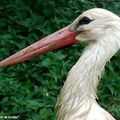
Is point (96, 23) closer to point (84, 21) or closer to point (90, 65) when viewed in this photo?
point (84, 21)

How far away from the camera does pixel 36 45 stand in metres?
5.08

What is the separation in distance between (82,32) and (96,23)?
0.60 feet

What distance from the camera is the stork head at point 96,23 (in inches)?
187

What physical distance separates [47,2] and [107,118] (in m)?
2.61

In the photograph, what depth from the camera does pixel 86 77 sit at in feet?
15.7

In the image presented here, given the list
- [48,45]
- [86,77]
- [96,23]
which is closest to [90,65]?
[86,77]

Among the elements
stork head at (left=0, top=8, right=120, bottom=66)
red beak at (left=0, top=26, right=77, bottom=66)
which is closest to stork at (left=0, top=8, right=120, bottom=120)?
stork head at (left=0, top=8, right=120, bottom=66)

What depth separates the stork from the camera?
15.5 ft

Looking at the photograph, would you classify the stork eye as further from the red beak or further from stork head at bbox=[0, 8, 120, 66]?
the red beak

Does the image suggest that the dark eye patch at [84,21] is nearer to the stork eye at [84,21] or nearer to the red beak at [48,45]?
the stork eye at [84,21]

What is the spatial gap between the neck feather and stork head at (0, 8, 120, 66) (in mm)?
88

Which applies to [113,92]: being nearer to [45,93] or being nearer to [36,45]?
[45,93]

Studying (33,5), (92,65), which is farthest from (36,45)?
(33,5)

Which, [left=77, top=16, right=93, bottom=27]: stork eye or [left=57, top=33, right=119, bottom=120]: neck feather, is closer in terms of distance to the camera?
[left=57, top=33, right=119, bottom=120]: neck feather
